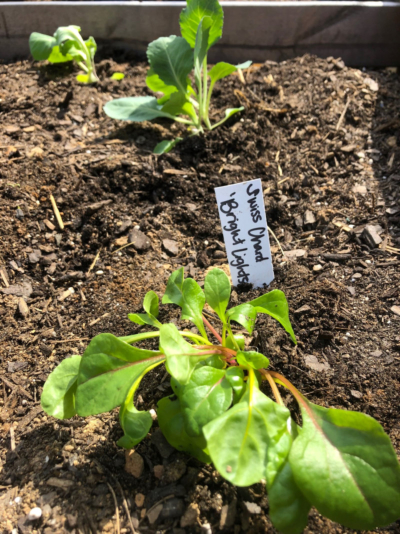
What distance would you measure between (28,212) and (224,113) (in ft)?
3.76

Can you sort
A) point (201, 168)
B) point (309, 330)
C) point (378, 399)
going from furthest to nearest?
point (201, 168) → point (309, 330) → point (378, 399)

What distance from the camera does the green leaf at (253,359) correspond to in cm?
114

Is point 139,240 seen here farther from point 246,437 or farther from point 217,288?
point 246,437

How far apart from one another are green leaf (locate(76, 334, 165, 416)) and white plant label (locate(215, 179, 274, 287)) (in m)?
0.56

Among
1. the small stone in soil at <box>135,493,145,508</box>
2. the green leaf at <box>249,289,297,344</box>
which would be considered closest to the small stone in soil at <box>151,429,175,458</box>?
the small stone in soil at <box>135,493,145,508</box>

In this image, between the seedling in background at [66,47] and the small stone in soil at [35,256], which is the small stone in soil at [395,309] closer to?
the small stone in soil at [35,256]

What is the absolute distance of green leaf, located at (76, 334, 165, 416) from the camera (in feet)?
3.56

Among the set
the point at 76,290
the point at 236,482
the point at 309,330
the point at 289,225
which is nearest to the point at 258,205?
the point at 289,225

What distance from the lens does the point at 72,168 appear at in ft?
6.61

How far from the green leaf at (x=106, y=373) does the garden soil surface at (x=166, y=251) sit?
0.72 ft

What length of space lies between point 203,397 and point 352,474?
15.3 inches

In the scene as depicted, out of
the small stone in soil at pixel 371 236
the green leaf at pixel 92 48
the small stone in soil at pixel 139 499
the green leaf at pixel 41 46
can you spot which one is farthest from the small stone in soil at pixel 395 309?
the green leaf at pixel 41 46

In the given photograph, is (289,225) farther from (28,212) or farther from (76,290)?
(28,212)

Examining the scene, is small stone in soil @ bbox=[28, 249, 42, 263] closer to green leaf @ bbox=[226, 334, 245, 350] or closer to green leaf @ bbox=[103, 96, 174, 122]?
green leaf @ bbox=[103, 96, 174, 122]
